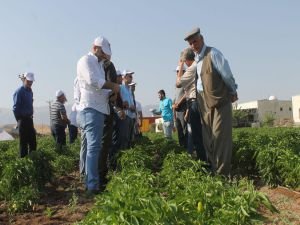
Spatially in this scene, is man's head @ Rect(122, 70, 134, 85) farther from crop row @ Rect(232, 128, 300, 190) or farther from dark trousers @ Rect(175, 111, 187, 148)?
crop row @ Rect(232, 128, 300, 190)

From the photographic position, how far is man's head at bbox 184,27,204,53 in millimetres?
5797

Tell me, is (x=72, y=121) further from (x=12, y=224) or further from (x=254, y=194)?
(x=254, y=194)

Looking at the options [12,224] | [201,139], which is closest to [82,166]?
[201,139]

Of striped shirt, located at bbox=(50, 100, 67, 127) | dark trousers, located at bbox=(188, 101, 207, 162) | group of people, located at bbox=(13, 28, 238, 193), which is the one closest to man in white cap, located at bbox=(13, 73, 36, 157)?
group of people, located at bbox=(13, 28, 238, 193)

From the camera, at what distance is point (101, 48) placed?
5.58m

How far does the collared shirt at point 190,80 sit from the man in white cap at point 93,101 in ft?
4.57

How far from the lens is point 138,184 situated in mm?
3797

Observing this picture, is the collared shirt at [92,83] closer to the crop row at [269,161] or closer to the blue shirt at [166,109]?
the crop row at [269,161]

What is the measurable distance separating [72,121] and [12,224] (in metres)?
7.47

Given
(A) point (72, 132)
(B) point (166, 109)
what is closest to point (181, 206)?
(B) point (166, 109)

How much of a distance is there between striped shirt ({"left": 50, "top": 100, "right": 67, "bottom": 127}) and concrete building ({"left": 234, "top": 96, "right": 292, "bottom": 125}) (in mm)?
71174

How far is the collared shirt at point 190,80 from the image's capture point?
255 inches

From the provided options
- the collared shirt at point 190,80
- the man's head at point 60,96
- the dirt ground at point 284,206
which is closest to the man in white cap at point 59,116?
the man's head at point 60,96

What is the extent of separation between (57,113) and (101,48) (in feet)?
17.4
